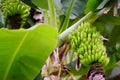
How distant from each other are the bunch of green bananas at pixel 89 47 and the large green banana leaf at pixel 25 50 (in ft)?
0.29

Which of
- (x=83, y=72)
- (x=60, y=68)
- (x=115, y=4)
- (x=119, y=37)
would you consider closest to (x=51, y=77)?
(x=60, y=68)

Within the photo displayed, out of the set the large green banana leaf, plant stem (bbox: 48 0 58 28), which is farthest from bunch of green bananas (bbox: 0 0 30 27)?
the large green banana leaf

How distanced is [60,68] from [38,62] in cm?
13

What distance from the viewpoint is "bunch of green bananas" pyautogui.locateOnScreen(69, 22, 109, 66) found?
92 cm

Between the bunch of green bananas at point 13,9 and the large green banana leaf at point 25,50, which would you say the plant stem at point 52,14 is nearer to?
the bunch of green bananas at point 13,9

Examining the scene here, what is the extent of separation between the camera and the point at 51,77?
111 cm

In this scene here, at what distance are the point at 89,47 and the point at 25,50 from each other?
6.9 inches

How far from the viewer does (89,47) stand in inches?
36.9

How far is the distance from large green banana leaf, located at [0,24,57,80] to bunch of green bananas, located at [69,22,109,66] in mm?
89

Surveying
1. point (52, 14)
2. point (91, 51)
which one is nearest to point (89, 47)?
point (91, 51)

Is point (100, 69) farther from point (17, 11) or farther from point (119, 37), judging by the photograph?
point (119, 37)

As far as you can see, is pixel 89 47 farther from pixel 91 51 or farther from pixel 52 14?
pixel 52 14

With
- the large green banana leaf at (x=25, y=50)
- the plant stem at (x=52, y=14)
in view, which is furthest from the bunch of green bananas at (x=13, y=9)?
the large green banana leaf at (x=25, y=50)

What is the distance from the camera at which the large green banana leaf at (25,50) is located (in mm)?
840
